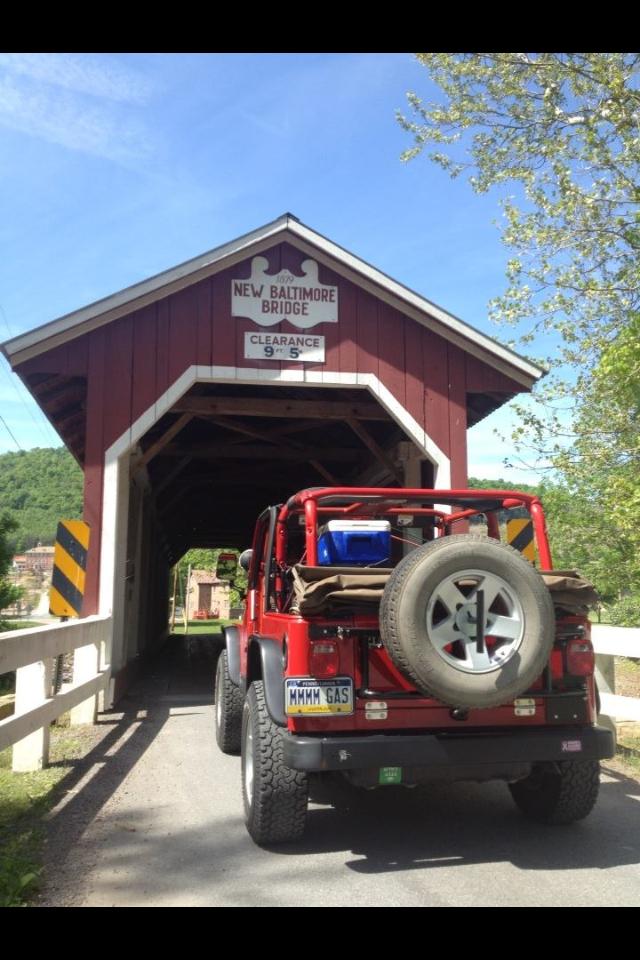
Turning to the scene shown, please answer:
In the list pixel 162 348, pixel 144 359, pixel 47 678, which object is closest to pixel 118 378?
pixel 144 359

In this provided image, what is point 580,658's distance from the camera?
4090mm

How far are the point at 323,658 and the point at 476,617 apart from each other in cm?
79

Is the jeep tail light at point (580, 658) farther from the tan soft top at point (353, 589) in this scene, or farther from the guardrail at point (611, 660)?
the guardrail at point (611, 660)

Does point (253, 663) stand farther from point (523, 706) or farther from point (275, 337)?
point (275, 337)

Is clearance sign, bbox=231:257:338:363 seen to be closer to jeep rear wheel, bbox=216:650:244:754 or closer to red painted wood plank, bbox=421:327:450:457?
red painted wood plank, bbox=421:327:450:457

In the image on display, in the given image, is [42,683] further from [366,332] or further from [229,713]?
[366,332]

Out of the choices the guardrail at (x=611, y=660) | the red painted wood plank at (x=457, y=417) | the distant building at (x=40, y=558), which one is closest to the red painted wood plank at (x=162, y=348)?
the red painted wood plank at (x=457, y=417)

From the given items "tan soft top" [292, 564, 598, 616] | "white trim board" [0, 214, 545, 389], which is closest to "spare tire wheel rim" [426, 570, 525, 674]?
"tan soft top" [292, 564, 598, 616]

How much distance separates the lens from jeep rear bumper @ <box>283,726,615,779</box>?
369 cm

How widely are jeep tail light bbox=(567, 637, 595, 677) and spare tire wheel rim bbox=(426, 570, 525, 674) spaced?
58cm

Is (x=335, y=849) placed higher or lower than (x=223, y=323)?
lower

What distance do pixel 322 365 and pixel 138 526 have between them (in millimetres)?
5893

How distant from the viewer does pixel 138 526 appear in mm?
14039
